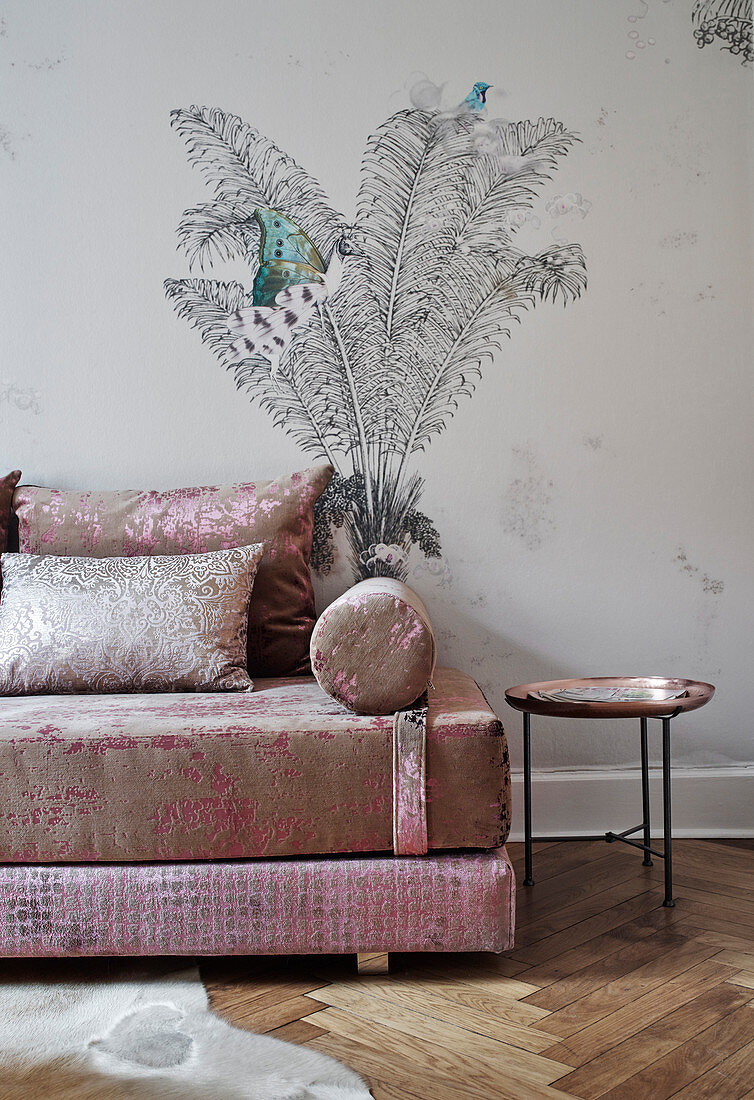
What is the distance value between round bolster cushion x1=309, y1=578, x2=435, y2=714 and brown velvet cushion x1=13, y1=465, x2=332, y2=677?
0.55 meters

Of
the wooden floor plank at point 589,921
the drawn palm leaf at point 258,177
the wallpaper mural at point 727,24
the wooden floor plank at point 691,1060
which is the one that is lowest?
the wooden floor plank at point 589,921

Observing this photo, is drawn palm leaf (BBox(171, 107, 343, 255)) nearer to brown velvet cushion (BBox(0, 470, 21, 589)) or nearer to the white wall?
the white wall

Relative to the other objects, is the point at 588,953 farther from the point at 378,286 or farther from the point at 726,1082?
the point at 378,286

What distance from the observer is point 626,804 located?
7.11 ft

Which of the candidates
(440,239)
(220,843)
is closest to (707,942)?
(220,843)

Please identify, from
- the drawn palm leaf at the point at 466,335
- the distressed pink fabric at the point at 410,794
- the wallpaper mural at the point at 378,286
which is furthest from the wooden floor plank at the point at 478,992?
the drawn palm leaf at the point at 466,335

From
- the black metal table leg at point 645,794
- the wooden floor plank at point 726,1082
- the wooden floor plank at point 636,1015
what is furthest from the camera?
the black metal table leg at point 645,794

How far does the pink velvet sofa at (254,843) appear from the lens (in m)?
1.37

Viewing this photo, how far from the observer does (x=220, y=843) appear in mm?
1369

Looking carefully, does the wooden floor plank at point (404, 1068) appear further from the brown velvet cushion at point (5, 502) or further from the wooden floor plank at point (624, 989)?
the brown velvet cushion at point (5, 502)

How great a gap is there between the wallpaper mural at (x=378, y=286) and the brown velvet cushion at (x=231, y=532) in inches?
8.8

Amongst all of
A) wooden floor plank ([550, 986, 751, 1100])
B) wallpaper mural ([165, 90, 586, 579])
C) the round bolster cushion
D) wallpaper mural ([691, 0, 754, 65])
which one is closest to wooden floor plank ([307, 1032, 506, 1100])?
wooden floor plank ([550, 986, 751, 1100])

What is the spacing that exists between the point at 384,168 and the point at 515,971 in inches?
75.1

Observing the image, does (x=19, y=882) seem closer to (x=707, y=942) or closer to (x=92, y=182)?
(x=707, y=942)
